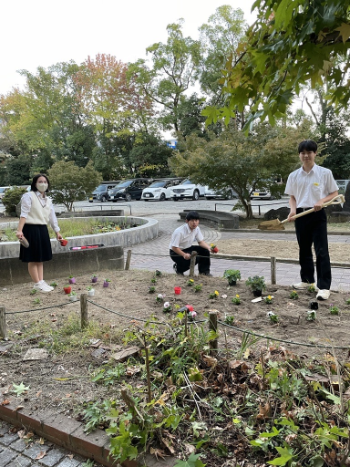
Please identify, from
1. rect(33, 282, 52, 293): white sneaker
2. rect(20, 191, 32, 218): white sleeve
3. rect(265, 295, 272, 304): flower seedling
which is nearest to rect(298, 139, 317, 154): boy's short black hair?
rect(265, 295, 272, 304): flower seedling

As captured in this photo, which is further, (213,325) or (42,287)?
(42,287)

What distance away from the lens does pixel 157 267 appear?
25.9 ft

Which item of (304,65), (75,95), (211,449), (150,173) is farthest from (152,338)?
(75,95)

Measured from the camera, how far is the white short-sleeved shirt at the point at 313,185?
4629 mm

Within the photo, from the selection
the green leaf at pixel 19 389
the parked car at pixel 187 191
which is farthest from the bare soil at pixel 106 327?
the parked car at pixel 187 191

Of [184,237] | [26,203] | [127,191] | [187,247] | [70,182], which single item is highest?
[70,182]

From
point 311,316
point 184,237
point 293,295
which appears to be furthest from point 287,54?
point 184,237

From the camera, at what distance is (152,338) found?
308 centimetres

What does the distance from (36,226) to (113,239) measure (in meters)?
4.25

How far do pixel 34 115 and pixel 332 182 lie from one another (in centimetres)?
4299

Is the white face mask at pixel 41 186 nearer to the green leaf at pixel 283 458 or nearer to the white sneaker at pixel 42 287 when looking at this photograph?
the white sneaker at pixel 42 287

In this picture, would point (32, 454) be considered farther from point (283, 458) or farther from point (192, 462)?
point (283, 458)

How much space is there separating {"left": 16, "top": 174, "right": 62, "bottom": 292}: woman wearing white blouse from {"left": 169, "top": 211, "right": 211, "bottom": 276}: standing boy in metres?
1.92

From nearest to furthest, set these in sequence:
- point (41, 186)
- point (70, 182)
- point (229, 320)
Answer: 1. point (229, 320)
2. point (41, 186)
3. point (70, 182)
